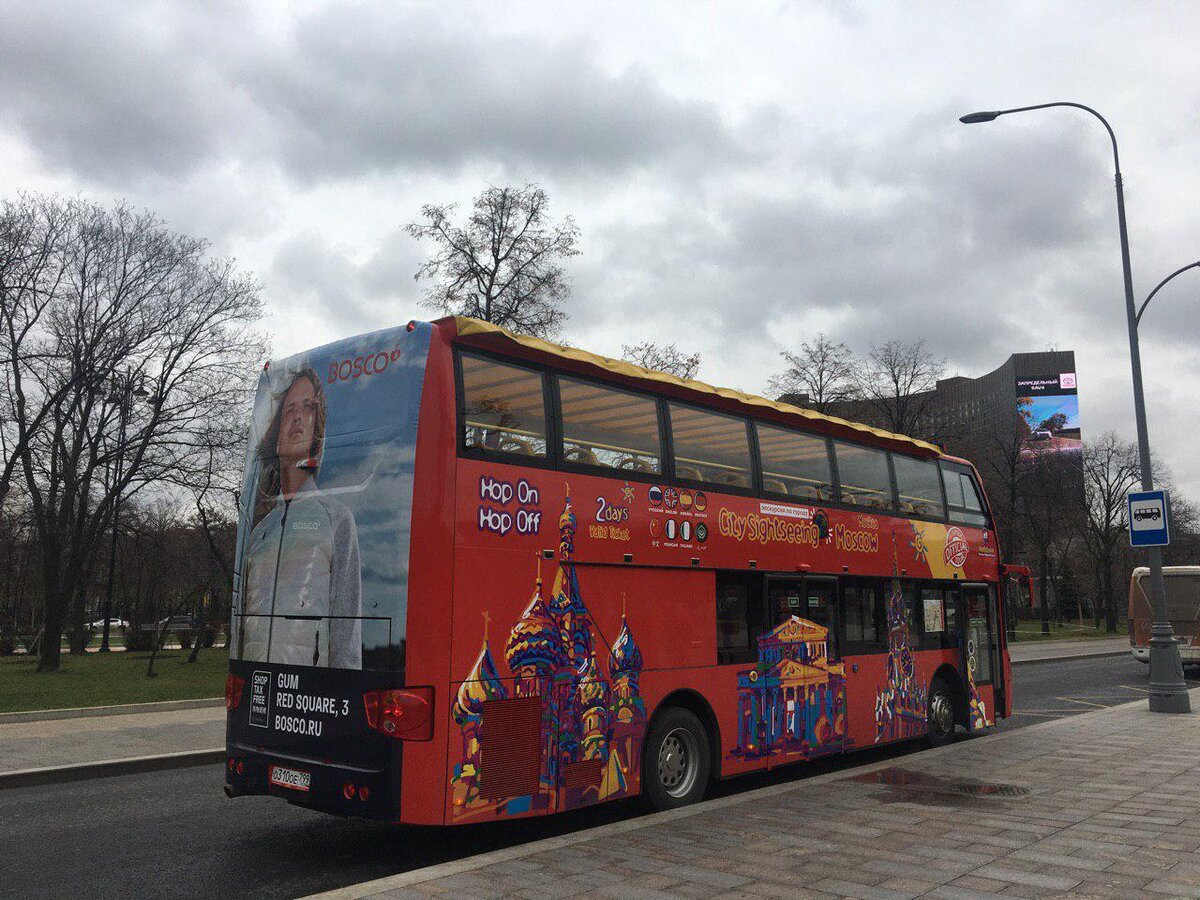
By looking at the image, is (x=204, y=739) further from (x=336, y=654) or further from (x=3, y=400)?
(x=3, y=400)

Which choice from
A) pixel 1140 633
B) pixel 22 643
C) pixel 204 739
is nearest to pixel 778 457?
pixel 204 739

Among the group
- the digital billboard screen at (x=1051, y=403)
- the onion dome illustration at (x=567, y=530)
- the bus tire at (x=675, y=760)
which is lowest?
the bus tire at (x=675, y=760)

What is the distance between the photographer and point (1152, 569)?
15.9 meters

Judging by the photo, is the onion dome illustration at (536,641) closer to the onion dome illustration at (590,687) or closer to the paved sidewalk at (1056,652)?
the onion dome illustration at (590,687)

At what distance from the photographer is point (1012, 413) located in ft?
325

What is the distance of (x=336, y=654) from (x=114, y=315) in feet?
84.6

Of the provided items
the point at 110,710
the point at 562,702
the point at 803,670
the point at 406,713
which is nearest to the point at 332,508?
the point at 406,713

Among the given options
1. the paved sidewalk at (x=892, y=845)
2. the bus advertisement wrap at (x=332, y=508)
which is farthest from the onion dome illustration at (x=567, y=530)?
the paved sidewalk at (x=892, y=845)

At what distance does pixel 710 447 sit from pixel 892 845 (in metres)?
4.00

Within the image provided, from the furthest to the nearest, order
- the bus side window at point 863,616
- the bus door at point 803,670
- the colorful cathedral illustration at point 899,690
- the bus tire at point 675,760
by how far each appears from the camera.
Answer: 1. the colorful cathedral illustration at point 899,690
2. the bus side window at point 863,616
3. the bus door at point 803,670
4. the bus tire at point 675,760

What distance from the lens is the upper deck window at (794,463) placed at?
9969 mm

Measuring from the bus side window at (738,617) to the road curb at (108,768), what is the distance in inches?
284

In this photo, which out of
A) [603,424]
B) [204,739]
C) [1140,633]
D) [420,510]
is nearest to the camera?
[420,510]

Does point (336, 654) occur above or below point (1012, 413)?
below
